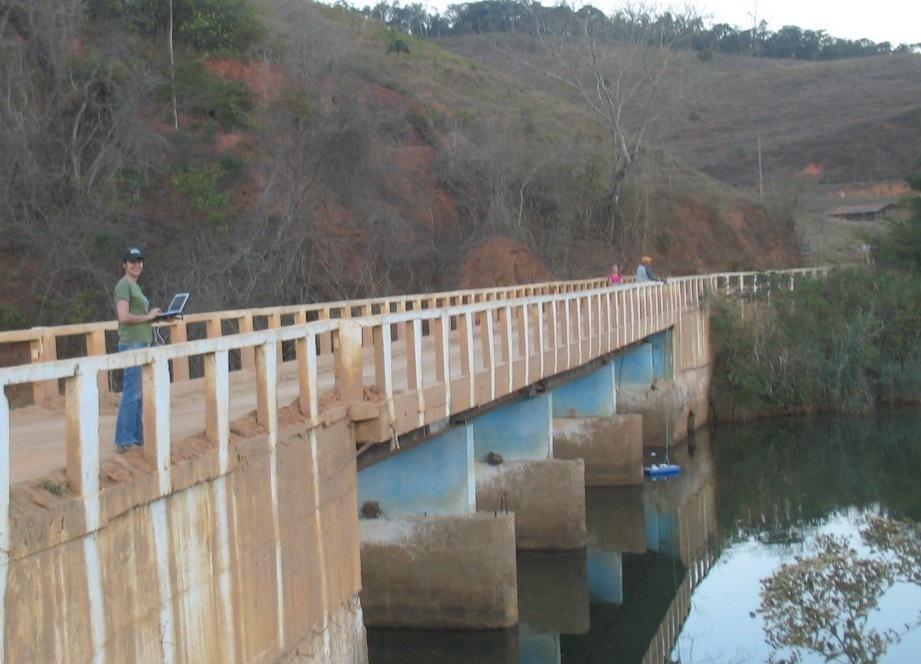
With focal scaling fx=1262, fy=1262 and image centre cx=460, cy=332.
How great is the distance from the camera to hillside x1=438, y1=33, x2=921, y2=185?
106 metres

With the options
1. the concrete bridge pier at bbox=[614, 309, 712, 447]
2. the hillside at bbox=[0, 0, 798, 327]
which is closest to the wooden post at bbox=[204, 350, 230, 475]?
the hillside at bbox=[0, 0, 798, 327]

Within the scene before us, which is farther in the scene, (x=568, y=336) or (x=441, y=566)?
(x=568, y=336)

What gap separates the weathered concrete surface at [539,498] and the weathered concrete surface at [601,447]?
5.58 m

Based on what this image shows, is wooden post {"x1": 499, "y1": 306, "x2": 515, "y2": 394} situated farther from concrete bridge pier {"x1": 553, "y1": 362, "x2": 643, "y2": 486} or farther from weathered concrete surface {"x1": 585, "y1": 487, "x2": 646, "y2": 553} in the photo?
concrete bridge pier {"x1": 553, "y1": 362, "x2": 643, "y2": 486}

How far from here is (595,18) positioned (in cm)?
5825

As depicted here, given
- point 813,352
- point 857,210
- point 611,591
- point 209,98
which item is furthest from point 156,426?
point 857,210

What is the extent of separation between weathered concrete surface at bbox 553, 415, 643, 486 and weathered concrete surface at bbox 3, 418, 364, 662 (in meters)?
15.4

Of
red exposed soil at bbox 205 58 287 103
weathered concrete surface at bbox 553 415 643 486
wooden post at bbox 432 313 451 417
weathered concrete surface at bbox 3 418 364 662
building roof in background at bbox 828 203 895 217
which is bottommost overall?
weathered concrete surface at bbox 553 415 643 486

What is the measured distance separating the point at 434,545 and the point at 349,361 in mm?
5218

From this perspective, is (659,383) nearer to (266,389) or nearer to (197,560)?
(266,389)

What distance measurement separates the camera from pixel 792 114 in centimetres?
12494

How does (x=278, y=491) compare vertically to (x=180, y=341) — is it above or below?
below

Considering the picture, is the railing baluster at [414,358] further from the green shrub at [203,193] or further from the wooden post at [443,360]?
the green shrub at [203,193]

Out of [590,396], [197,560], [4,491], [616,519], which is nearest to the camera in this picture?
[4,491]
